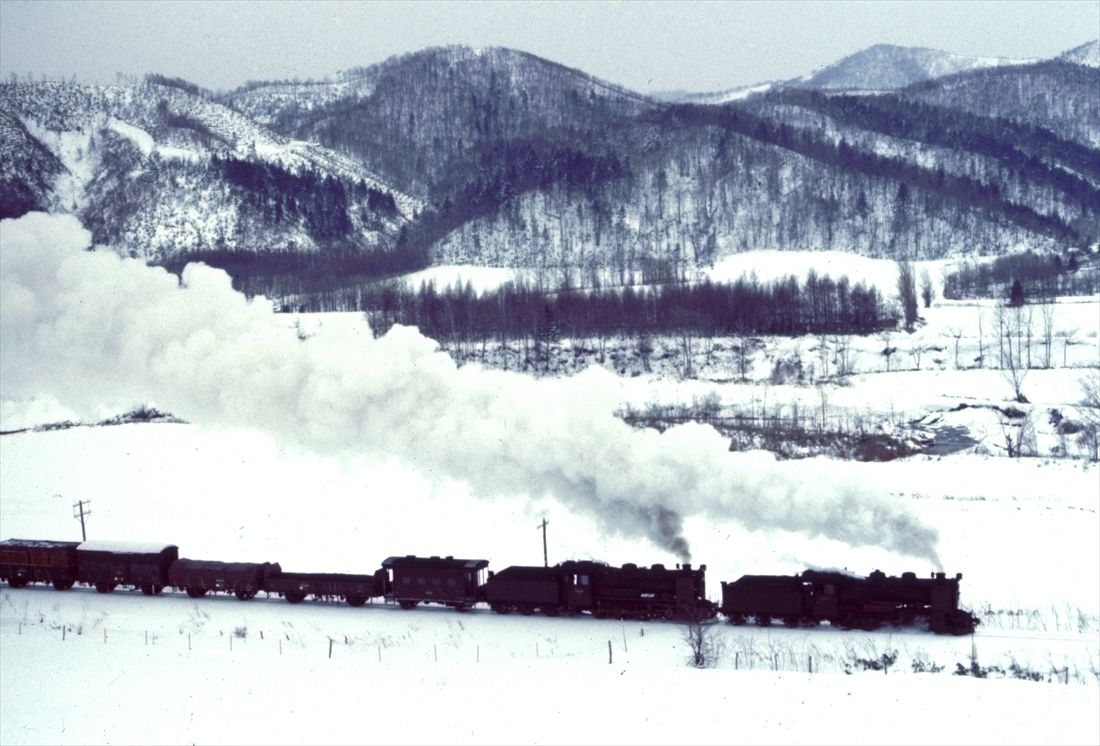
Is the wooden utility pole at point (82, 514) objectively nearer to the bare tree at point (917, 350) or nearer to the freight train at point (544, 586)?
the freight train at point (544, 586)

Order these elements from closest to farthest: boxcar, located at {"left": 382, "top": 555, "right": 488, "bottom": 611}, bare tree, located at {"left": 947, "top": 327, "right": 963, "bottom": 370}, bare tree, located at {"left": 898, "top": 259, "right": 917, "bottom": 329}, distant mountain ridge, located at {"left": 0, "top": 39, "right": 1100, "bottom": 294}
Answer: boxcar, located at {"left": 382, "top": 555, "right": 488, "bottom": 611}, bare tree, located at {"left": 947, "top": 327, "right": 963, "bottom": 370}, bare tree, located at {"left": 898, "top": 259, "right": 917, "bottom": 329}, distant mountain ridge, located at {"left": 0, "top": 39, "right": 1100, "bottom": 294}

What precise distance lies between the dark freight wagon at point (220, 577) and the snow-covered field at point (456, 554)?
2.23 ft

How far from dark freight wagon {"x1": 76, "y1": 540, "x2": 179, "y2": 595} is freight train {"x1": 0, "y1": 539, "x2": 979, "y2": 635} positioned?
4cm

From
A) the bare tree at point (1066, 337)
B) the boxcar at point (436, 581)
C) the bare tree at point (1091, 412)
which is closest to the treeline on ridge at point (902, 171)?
the bare tree at point (1066, 337)

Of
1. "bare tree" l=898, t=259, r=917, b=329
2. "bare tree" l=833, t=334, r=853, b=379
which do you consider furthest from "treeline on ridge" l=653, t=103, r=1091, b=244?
"bare tree" l=833, t=334, r=853, b=379

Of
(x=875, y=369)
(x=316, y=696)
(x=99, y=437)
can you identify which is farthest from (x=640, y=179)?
(x=316, y=696)

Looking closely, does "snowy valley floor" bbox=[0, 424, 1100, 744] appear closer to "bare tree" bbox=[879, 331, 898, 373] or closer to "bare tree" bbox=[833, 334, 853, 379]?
"bare tree" bbox=[833, 334, 853, 379]

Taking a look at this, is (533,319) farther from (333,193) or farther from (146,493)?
(333,193)

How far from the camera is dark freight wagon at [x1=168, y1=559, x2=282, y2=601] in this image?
38.7 metres

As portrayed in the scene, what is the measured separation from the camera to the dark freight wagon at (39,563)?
4100cm

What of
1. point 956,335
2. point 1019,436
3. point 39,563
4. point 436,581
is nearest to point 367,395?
point 436,581

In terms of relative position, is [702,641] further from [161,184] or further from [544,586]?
[161,184]

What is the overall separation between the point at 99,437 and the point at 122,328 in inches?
1357

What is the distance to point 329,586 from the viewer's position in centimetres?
3781
